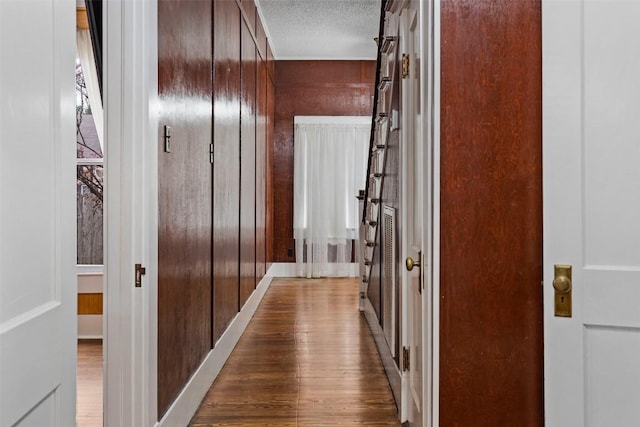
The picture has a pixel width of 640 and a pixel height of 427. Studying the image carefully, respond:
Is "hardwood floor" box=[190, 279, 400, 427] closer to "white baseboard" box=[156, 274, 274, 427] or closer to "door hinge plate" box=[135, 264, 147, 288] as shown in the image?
"white baseboard" box=[156, 274, 274, 427]

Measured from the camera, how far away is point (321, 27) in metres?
6.14

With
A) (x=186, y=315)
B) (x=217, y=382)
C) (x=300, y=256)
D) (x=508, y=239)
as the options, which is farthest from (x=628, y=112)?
(x=300, y=256)

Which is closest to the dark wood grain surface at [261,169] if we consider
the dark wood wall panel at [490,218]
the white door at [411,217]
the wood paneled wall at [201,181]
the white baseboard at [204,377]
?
the wood paneled wall at [201,181]

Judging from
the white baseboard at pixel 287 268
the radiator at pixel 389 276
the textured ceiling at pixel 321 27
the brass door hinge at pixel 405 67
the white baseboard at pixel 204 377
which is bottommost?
the white baseboard at pixel 204 377

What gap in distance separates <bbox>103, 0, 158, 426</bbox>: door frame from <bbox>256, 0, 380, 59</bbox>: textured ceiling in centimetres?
378

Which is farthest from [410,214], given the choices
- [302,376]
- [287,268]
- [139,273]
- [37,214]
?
[287,268]

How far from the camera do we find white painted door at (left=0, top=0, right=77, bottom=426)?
36.0 inches

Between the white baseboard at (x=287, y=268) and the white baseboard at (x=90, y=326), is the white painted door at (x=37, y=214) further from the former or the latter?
the white baseboard at (x=287, y=268)

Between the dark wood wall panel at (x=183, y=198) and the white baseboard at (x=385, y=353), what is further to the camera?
the white baseboard at (x=385, y=353)

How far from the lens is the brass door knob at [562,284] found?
4.76 feet

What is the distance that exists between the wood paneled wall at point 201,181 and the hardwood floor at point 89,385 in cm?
54

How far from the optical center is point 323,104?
7.37 meters

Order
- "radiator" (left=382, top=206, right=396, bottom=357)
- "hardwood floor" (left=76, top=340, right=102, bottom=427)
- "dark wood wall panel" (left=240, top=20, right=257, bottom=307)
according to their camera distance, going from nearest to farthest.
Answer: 1. "hardwood floor" (left=76, top=340, right=102, bottom=427)
2. "radiator" (left=382, top=206, right=396, bottom=357)
3. "dark wood wall panel" (left=240, top=20, right=257, bottom=307)

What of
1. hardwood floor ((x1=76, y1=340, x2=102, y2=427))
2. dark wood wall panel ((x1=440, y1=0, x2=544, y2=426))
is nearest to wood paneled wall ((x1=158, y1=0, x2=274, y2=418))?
hardwood floor ((x1=76, y1=340, x2=102, y2=427))
